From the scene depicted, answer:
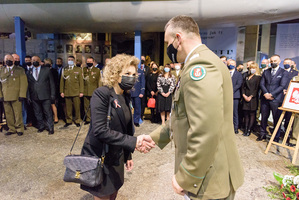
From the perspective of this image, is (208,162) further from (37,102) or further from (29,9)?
(29,9)

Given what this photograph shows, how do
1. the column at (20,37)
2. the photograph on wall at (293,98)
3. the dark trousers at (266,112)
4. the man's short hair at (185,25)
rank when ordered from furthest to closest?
the column at (20,37), the dark trousers at (266,112), the photograph on wall at (293,98), the man's short hair at (185,25)

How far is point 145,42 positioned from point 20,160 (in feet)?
23.6

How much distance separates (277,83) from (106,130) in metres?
4.41

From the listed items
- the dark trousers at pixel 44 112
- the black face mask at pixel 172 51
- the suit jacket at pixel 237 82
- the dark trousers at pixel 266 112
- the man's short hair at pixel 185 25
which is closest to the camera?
the man's short hair at pixel 185 25

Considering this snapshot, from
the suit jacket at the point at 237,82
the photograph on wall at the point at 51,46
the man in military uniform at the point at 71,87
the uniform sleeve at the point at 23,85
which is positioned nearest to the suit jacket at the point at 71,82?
the man in military uniform at the point at 71,87

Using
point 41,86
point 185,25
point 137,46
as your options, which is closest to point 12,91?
point 41,86

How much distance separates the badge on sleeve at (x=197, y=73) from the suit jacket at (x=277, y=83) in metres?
4.30

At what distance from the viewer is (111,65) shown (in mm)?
1822

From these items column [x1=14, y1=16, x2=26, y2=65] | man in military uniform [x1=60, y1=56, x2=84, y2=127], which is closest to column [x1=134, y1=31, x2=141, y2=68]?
man in military uniform [x1=60, y1=56, x2=84, y2=127]

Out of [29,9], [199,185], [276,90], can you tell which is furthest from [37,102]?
[276,90]

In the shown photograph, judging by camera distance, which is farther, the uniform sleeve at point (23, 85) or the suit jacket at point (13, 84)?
the uniform sleeve at point (23, 85)

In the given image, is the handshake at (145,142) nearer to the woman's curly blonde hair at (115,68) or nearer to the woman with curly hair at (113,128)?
the woman with curly hair at (113,128)

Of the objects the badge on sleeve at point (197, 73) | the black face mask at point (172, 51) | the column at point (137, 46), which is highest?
the column at point (137, 46)

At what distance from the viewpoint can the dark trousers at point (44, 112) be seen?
16.6ft
